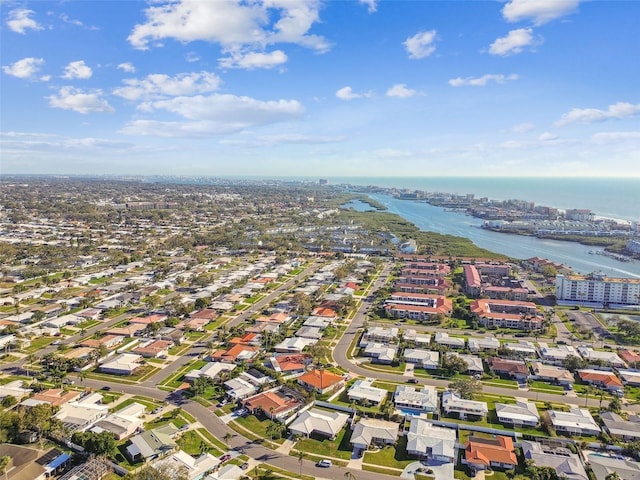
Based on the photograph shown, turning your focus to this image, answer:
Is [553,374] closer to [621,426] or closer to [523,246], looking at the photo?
[621,426]

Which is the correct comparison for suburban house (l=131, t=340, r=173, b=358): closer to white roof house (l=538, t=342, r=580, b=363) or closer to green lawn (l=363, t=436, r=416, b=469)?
green lawn (l=363, t=436, r=416, b=469)

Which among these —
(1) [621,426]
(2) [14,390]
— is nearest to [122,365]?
(2) [14,390]

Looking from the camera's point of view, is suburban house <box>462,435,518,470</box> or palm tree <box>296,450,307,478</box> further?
suburban house <box>462,435,518,470</box>

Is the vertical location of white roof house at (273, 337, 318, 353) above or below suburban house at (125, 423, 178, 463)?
above

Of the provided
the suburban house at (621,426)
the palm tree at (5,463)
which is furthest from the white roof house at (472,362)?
the palm tree at (5,463)

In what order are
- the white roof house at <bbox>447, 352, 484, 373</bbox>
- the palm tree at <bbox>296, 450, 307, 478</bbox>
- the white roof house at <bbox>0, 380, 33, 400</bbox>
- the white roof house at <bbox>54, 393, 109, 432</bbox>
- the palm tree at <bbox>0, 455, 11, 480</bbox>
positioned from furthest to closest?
the white roof house at <bbox>447, 352, 484, 373</bbox> → the white roof house at <bbox>0, 380, 33, 400</bbox> → the white roof house at <bbox>54, 393, 109, 432</bbox> → the palm tree at <bbox>296, 450, 307, 478</bbox> → the palm tree at <bbox>0, 455, 11, 480</bbox>

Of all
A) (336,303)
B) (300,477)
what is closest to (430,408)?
(300,477)

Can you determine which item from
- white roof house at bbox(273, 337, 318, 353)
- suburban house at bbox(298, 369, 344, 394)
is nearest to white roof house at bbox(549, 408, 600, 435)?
suburban house at bbox(298, 369, 344, 394)

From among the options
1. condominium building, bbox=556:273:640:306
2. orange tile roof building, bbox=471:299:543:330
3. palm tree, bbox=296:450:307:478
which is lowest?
palm tree, bbox=296:450:307:478
